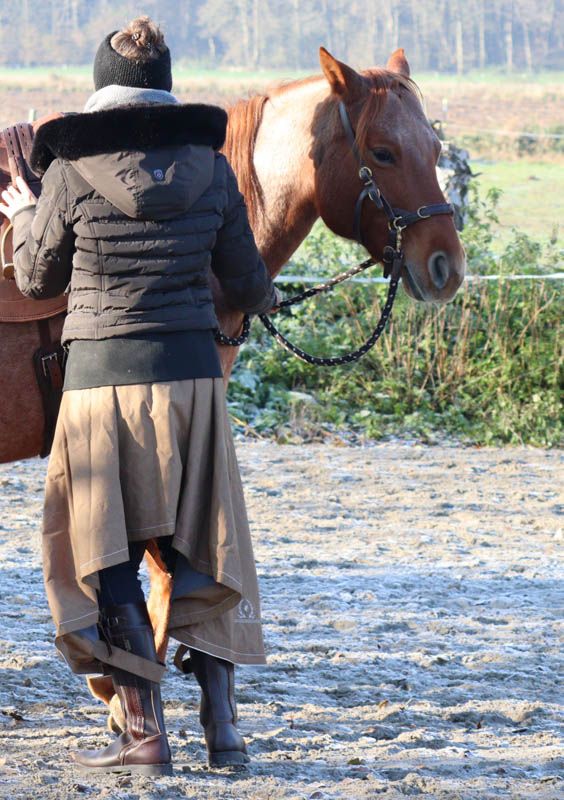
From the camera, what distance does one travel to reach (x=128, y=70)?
2.86 m

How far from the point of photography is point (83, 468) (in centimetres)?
290

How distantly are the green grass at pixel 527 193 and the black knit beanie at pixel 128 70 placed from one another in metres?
12.0

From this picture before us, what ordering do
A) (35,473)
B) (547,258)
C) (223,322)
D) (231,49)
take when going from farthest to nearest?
(231,49) < (547,258) < (35,473) < (223,322)

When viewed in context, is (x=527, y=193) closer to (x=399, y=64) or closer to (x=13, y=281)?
(x=399, y=64)

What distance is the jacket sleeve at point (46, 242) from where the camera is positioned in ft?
9.25

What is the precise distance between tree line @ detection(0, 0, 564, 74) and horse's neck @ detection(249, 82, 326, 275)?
33.1m

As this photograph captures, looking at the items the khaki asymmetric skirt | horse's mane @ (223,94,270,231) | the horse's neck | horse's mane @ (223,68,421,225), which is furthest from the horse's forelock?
the khaki asymmetric skirt

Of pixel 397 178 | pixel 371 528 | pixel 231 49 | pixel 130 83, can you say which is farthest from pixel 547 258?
pixel 231 49

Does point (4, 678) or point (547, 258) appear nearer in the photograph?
point (4, 678)

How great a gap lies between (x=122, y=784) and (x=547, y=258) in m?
7.48

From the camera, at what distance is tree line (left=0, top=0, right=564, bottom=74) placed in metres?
37.7

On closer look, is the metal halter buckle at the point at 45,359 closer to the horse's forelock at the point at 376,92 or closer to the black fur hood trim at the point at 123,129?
the black fur hood trim at the point at 123,129

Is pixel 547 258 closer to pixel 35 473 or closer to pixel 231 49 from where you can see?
pixel 35 473

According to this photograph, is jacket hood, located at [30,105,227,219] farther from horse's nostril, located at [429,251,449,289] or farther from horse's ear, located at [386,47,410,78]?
horse's ear, located at [386,47,410,78]
